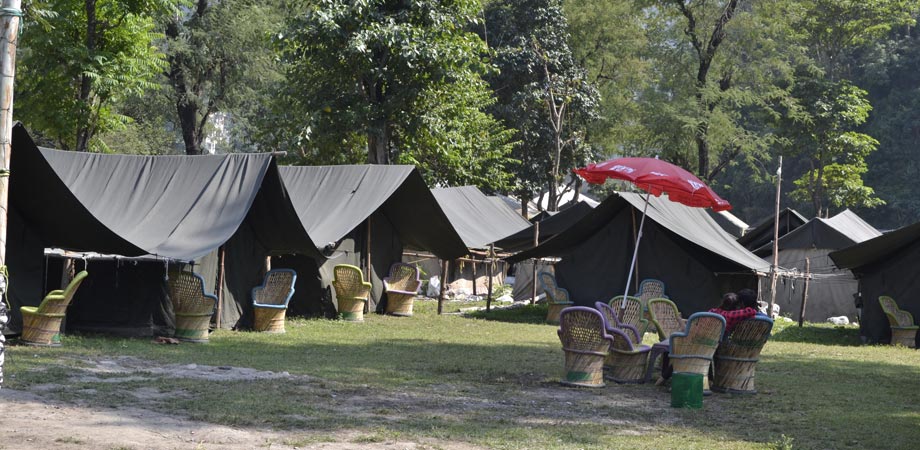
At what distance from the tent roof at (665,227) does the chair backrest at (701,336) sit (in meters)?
8.11

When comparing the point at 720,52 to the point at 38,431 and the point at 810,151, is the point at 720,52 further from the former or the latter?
the point at 38,431

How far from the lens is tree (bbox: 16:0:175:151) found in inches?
756

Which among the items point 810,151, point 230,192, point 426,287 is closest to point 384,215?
point 230,192

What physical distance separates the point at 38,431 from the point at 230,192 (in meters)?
7.93

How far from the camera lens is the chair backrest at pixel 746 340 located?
966 cm

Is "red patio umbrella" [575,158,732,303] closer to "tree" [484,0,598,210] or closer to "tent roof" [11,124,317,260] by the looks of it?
"tent roof" [11,124,317,260]

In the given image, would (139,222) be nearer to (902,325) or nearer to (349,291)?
(349,291)

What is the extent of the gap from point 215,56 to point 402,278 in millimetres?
14317

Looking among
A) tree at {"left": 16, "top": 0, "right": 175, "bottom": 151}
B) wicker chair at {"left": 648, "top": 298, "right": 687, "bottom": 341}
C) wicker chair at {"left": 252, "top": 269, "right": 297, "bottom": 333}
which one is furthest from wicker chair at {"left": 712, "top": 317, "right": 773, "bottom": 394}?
tree at {"left": 16, "top": 0, "right": 175, "bottom": 151}

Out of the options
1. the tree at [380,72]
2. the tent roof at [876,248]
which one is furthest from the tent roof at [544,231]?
the tent roof at [876,248]

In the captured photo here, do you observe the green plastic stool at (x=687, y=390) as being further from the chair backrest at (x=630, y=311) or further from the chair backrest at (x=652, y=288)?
the chair backrest at (x=652, y=288)

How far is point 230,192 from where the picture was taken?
13.9 metres

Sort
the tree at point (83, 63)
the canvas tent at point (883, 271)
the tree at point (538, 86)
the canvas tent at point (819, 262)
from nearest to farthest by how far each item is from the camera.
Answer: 1. the canvas tent at point (883, 271)
2. the tree at point (83, 63)
3. the canvas tent at point (819, 262)
4. the tree at point (538, 86)

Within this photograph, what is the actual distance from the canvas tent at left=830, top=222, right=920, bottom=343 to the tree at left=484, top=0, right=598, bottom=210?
15.1 meters
